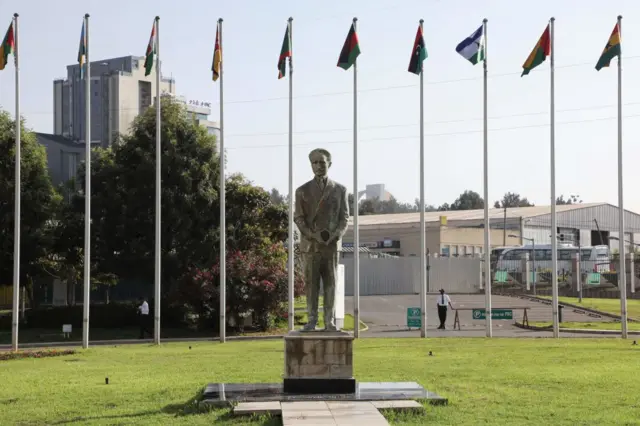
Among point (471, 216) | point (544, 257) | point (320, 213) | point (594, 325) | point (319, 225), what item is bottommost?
point (594, 325)

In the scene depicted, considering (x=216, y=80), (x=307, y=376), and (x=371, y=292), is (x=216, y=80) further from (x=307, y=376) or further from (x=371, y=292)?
(x=371, y=292)

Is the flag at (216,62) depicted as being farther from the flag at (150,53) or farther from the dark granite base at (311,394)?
the dark granite base at (311,394)

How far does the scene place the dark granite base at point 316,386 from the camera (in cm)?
1538

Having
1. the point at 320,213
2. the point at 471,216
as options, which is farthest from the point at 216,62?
the point at 471,216

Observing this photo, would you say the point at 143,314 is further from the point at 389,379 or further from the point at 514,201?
the point at 514,201

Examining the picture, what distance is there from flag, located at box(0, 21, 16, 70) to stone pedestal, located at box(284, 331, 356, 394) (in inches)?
726

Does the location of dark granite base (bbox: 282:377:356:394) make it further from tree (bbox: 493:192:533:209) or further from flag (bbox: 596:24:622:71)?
tree (bbox: 493:192:533:209)

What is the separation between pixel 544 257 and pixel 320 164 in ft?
206

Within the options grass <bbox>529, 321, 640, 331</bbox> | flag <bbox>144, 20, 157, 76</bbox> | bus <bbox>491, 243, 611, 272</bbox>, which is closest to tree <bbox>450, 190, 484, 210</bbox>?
bus <bbox>491, 243, 611, 272</bbox>

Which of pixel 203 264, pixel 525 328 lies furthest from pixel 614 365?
pixel 203 264

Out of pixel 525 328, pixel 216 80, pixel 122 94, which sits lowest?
pixel 525 328

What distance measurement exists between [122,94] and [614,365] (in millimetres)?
54690

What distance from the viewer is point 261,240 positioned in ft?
156

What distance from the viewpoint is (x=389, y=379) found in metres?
18.3
